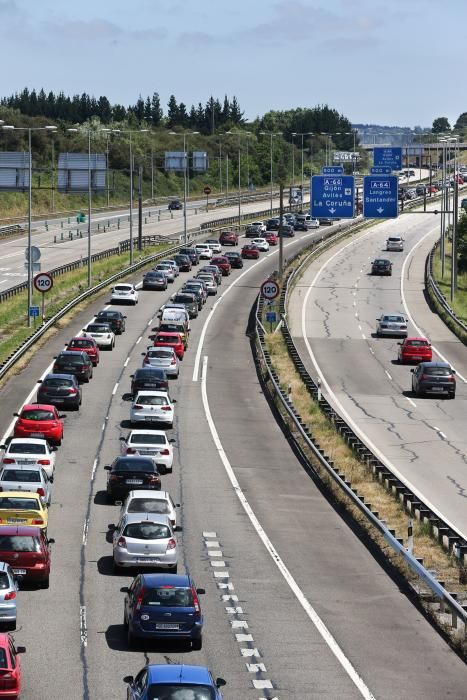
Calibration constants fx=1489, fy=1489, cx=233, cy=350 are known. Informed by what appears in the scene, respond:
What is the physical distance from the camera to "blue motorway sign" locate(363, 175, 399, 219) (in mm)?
83312

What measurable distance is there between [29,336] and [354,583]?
3868cm

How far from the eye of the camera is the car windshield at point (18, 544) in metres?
27.3

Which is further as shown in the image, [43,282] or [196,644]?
[43,282]

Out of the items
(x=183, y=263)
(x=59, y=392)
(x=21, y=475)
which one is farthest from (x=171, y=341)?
(x=183, y=263)

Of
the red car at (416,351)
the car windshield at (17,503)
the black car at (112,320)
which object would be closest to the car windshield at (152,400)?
the car windshield at (17,503)

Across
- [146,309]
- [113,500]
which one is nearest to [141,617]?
[113,500]

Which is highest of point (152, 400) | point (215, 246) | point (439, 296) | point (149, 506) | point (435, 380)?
point (215, 246)

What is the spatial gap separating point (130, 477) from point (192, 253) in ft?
230

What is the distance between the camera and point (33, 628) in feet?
81.6

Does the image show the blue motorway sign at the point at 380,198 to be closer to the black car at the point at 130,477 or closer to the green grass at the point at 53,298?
the green grass at the point at 53,298

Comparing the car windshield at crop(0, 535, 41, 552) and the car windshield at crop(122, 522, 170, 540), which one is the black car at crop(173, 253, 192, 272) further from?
the car windshield at crop(0, 535, 41, 552)

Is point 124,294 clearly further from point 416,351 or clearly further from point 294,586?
point 294,586

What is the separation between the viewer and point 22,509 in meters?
30.9

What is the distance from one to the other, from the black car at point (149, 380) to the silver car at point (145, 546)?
76.7ft
